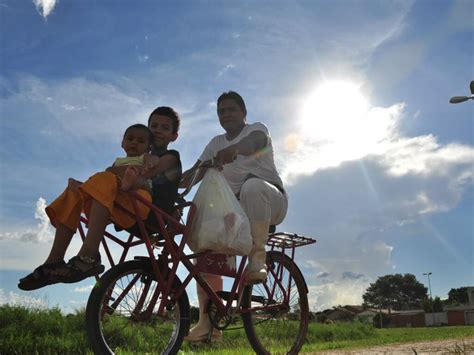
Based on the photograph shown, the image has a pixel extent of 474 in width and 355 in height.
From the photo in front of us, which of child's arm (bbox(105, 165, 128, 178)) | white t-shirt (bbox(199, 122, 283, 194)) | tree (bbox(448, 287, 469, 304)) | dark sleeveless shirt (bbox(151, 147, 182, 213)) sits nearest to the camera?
child's arm (bbox(105, 165, 128, 178))

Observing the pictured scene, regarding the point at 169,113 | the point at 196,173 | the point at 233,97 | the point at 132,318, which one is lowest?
the point at 132,318

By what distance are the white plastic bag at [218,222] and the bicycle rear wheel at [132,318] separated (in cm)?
40

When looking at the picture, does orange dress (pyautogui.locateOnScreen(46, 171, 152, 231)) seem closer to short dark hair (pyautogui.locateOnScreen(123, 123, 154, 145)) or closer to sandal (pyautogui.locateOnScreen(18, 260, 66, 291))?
sandal (pyautogui.locateOnScreen(18, 260, 66, 291))

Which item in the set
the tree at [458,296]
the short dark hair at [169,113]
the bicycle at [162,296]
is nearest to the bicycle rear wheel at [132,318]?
the bicycle at [162,296]

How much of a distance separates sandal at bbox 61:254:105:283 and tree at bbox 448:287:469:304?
100022 mm

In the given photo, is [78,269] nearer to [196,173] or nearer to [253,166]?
[196,173]

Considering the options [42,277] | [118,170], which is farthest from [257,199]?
[42,277]

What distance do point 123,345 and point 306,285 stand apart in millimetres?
2374

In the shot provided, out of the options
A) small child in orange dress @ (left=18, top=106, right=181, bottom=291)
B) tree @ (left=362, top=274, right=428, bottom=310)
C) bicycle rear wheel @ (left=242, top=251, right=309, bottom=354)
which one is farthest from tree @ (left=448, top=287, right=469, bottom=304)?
small child in orange dress @ (left=18, top=106, right=181, bottom=291)

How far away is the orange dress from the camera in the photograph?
10.8 ft

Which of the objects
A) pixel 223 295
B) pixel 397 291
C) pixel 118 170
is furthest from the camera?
pixel 397 291

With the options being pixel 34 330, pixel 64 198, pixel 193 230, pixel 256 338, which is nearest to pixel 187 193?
pixel 193 230

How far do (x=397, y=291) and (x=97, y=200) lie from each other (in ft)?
346

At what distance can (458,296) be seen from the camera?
9225 cm
